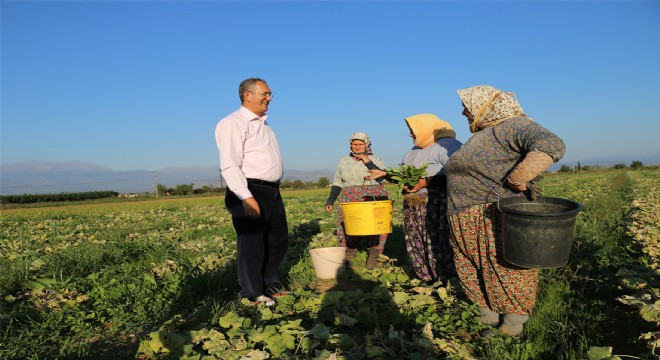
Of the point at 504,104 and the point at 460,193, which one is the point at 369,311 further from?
the point at 504,104

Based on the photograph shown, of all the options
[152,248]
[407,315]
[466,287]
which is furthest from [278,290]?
[152,248]

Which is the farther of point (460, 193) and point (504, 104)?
point (460, 193)

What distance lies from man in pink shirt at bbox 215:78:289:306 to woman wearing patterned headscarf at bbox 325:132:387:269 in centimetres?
145

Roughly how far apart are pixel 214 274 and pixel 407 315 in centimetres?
250

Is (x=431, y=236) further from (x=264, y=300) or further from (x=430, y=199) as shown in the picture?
(x=264, y=300)

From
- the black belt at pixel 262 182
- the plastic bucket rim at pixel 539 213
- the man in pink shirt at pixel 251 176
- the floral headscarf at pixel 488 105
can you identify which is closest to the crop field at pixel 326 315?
the man in pink shirt at pixel 251 176

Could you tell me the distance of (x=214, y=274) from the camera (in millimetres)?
4672

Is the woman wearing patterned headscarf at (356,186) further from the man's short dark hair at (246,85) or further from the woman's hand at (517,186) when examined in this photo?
the woman's hand at (517,186)

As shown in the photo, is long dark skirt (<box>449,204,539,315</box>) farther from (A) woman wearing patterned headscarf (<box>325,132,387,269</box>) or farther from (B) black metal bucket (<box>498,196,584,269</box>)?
(A) woman wearing patterned headscarf (<box>325,132,387,269</box>)

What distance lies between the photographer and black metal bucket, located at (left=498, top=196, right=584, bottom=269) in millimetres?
2473

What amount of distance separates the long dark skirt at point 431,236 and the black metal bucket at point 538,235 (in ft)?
4.63

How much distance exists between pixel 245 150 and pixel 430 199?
196 centimetres

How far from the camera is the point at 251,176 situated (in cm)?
364

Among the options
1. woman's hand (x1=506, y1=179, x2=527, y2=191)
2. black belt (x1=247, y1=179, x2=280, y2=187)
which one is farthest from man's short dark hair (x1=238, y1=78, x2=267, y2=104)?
woman's hand (x1=506, y1=179, x2=527, y2=191)
